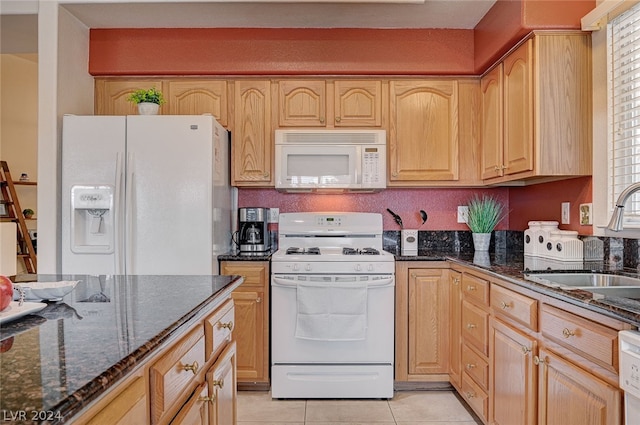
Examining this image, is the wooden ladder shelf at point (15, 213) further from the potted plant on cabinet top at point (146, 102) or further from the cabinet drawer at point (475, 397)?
the cabinet drawer at point (475, 397)

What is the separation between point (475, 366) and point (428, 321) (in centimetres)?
46

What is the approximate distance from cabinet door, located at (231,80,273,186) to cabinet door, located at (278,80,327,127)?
0.35ft

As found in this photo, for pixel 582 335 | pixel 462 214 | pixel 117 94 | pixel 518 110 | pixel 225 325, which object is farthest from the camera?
pixel 462 214

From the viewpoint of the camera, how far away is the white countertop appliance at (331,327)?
8.14 ft

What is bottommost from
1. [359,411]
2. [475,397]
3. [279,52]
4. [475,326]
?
[359,411]

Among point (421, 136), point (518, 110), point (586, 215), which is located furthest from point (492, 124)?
point (586, 215)

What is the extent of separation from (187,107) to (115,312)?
2153mm

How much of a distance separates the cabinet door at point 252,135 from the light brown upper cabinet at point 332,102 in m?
0.12

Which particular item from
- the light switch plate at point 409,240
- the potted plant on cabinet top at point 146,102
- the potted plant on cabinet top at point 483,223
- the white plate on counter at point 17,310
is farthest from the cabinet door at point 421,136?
the white plate on counter at point 17,310

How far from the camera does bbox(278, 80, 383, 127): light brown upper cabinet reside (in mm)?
2904

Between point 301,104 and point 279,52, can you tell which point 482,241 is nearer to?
point 301,104

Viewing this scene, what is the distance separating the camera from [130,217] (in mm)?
2410

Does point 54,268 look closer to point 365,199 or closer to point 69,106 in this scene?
point 69,106

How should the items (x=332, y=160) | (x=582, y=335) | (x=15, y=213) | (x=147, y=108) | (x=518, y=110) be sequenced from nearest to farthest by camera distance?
1. (x=582, y=335)
2. (x=518, y=110)
3. (x=147, y=108)
4. (x=332, y=160)
5. (x=15, y=213)
